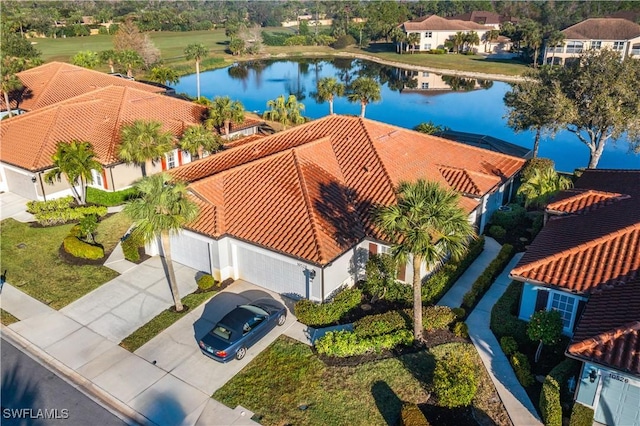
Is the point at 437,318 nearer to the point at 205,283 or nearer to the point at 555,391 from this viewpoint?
the point at 555,391

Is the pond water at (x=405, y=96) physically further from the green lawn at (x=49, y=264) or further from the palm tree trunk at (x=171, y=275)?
the green lawn at (x=49, y=264)

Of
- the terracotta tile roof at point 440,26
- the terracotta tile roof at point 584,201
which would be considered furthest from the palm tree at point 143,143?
the terracotta tile roof at point 440,26

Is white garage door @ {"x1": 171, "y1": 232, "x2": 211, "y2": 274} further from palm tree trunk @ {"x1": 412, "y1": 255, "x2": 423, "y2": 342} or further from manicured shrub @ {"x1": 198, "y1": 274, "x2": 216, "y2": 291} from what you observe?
palm tree trunk @ {"x1": 412, "y1": 255, "x2": 423, "y2": 342}

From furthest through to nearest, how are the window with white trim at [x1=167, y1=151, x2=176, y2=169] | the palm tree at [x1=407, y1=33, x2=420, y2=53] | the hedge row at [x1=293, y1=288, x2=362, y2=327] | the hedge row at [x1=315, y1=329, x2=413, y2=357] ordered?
the palm tree at [x1=407, y1=33, x2=420, y2=53], the window with white trim at [x1=167, y1=151, x2=176, y2=169], the hedge row at [x1=293, y1=288, x2=362, y2=327], the hedge row at [x1=315, y1=329, x2=413, y2=357]

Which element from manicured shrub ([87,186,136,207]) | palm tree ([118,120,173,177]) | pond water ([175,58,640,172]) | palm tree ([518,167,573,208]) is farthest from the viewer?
pond water ([175,58,640,172])

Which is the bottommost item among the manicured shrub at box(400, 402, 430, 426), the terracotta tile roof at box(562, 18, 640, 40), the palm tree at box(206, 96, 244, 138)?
the manicured shrub at box(400, 402, 430, 426)

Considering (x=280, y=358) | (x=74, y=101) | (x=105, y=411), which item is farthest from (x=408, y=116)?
(x=105, y=411)

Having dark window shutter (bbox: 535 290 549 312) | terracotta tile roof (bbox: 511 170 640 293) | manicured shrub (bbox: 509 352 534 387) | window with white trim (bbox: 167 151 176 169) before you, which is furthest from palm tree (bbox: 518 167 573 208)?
window with white trim (bbox: 167 151 176 169)
